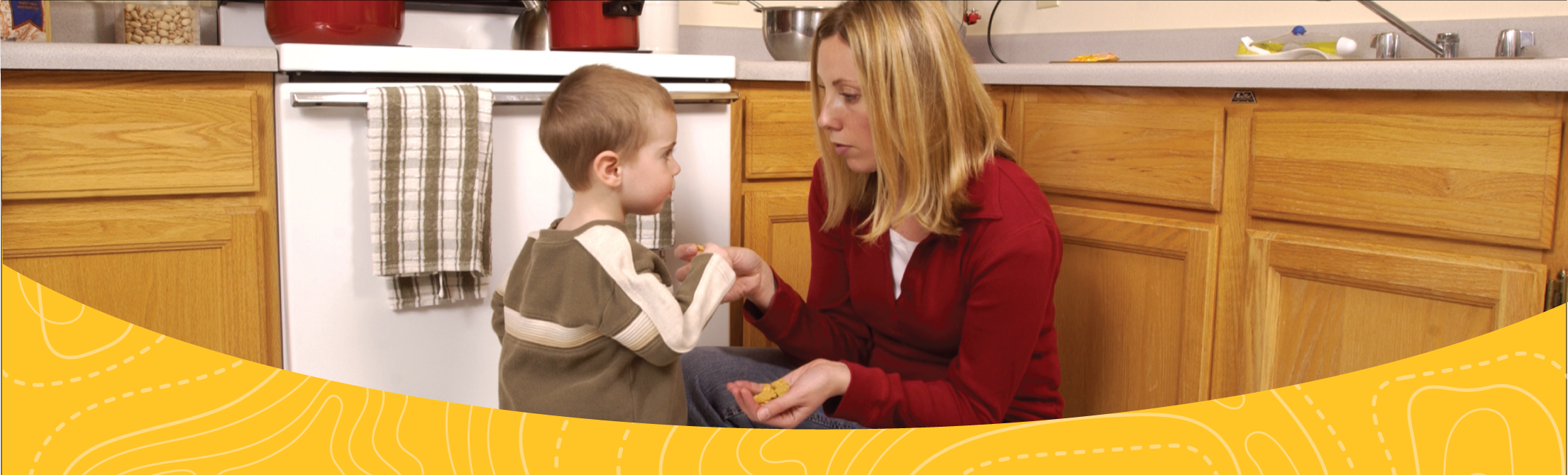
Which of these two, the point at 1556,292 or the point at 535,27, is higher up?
the point at 535,27

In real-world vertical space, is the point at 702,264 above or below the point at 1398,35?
below

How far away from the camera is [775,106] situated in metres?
1.48

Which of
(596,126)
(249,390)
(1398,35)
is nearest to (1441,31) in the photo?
(1398,35)

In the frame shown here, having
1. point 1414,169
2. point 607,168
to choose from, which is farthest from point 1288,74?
point 607,168

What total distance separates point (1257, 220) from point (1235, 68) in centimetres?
18

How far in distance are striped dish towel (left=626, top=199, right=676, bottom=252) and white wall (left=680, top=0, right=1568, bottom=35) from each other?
0.66 metres

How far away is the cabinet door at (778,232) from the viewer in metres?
1.50

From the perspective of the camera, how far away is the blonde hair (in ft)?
3.00

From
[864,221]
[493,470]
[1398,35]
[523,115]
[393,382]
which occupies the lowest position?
[393,382]

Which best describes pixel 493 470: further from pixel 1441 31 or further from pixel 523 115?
pixel 1441 31

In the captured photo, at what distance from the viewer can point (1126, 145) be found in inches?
52.9

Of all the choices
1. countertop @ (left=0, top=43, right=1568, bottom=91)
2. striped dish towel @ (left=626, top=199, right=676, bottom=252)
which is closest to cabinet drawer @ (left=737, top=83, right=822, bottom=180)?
striped dish towel @ (left=626, top=199, right=676, bottom=252)

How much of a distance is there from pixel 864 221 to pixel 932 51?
0.62ft

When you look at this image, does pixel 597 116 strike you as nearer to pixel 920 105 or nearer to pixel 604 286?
pixel 604 286
